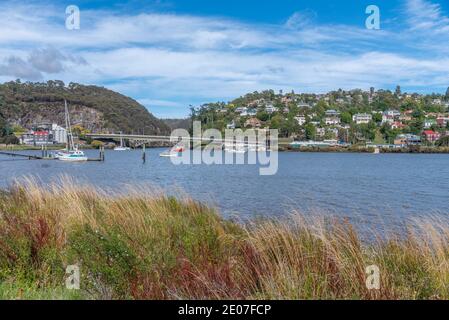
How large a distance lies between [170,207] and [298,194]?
19313mm

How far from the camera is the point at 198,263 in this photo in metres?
6.60

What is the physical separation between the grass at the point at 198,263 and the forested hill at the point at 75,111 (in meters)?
165

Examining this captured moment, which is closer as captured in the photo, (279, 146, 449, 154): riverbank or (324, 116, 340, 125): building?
(279, 146, 449, 154): riverbank

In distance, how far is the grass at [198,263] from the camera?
17.5ft

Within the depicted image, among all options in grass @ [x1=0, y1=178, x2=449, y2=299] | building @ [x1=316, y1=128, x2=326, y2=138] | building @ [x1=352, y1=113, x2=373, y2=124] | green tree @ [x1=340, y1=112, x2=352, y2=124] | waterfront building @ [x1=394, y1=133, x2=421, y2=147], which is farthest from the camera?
building @ [x1=352, y1=113, x2=373, y2=124]

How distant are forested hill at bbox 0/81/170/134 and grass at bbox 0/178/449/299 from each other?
540ft

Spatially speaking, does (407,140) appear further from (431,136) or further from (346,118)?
(346,118)

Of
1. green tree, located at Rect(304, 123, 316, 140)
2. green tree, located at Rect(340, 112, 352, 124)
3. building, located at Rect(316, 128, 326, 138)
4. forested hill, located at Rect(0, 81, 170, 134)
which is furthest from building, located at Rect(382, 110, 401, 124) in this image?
forested hill, located at Rect(0, 81, 170, 134)

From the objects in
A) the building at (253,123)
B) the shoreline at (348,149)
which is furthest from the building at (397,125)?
the building at (253,123)

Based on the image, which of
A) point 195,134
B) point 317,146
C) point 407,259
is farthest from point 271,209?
point 317,146

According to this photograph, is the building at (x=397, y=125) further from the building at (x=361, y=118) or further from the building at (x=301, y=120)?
the building at (x=301, y=120)

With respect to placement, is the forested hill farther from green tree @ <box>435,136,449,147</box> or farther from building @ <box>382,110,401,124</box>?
green tree @ <box>435,136,449,147</box>

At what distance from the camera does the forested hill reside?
17512cm

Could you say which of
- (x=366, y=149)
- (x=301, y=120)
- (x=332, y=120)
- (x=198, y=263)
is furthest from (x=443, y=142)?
(x=198, y=263)
